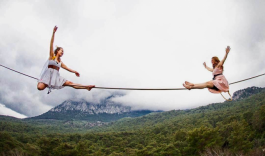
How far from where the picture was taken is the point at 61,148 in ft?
101

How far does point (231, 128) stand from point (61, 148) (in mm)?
38083

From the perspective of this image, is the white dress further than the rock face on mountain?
No

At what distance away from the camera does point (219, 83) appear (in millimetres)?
3504

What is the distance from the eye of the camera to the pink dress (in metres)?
3.48

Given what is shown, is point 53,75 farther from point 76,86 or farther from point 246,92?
point 246,92

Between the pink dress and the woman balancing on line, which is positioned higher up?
the woman balancing on line

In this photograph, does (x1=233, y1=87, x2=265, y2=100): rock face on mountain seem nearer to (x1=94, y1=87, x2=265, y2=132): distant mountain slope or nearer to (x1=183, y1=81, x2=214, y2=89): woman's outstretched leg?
(x1=94, y1=87, x2=265, y2=132): distant mountain slope

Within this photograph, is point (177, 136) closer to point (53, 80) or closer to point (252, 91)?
point (53, 80)

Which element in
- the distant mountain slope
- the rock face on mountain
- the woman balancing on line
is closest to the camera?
the woman balancing on line

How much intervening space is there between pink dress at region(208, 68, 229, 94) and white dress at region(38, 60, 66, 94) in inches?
137

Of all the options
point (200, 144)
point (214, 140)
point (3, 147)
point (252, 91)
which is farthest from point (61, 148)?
point (252, 91)

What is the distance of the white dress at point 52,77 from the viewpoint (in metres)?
3.32

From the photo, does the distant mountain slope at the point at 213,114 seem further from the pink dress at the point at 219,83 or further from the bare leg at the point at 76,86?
the bare leg at the point at 76,86

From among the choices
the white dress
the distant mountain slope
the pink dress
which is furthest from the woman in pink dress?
the distant mountain slope
